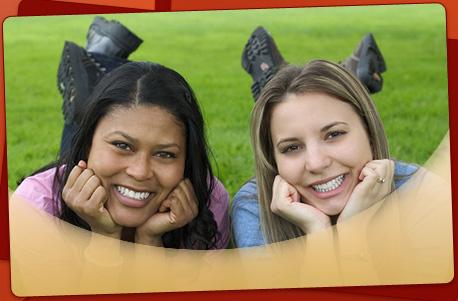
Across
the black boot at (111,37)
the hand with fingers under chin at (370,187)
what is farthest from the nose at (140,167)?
the hand with fingers under chin at (370,187)

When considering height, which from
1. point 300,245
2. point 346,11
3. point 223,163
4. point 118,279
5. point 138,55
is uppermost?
point 346,11

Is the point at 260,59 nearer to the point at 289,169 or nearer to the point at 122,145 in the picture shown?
the point at 289,169

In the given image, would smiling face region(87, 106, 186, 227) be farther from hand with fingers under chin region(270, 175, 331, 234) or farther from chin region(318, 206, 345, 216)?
chin region(318, 206, 345, 216)

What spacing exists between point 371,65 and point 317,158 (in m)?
0.34

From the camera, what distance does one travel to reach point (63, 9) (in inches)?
90.6

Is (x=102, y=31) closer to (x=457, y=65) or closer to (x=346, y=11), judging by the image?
(x=346, y=11)

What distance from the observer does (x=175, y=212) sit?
2.33 metres

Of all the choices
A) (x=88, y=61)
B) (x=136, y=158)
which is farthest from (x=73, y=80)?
(x=136, y=158)

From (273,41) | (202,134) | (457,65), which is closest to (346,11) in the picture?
(273,41)

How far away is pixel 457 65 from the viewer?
7.77ft

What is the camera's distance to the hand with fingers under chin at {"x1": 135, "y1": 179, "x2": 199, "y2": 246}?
7.66 feet

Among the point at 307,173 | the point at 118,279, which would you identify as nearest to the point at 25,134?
the point at 118,279

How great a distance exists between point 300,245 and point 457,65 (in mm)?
738

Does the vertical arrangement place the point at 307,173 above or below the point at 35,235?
above
